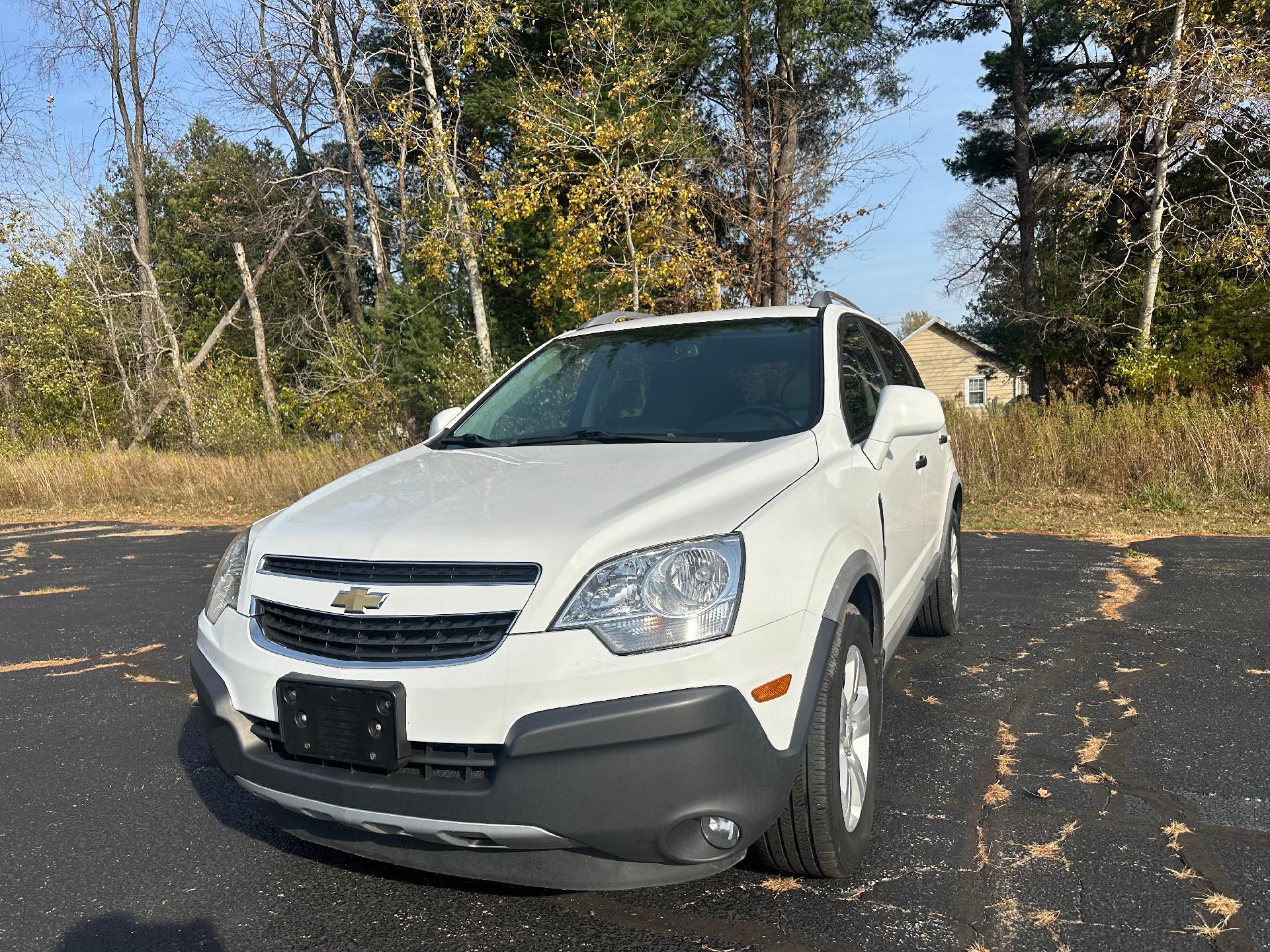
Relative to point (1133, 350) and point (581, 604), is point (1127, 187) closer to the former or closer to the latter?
point (1133, 350)

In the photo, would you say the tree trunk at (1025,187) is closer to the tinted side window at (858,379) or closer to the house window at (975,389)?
the tinted side window at (858,379)

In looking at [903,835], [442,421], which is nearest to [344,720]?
[903,835]

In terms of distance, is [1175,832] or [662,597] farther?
[1175,832]

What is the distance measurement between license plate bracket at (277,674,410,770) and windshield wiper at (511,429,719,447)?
1.41 metres

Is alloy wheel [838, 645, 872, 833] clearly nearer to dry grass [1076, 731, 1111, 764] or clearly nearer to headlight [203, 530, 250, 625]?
dry grass [1076, 731, 1111, 764]

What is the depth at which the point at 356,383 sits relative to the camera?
23734 millimetres

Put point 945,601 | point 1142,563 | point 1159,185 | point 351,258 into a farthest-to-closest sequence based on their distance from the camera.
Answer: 1. point 351,258
2. point 1159,185
3. point 1142,563
4. point 945,601

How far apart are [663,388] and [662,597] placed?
1.67m

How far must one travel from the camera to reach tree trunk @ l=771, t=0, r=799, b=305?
19703 millimetres

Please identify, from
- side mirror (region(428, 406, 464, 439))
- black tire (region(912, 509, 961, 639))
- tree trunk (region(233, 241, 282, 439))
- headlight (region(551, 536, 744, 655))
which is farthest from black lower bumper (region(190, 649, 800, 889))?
tree trunk (region(233, 241, 282, 439))

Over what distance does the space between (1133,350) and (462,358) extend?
13256 mm

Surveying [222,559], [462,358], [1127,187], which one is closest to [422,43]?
[462,358]

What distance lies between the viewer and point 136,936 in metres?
2.69

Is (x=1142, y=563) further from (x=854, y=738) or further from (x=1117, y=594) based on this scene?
(x=854, y=738)
